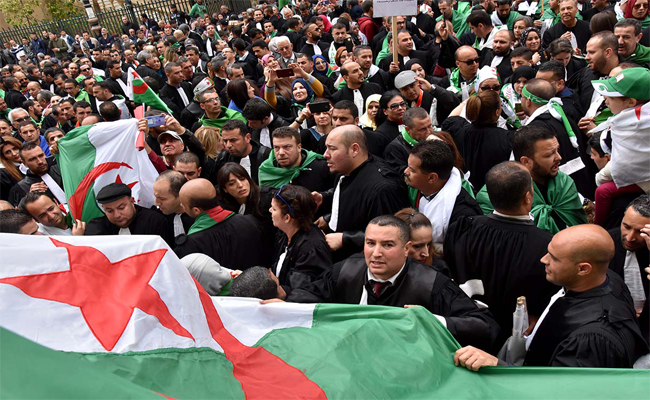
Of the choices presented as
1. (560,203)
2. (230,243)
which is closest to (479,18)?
(560,203)

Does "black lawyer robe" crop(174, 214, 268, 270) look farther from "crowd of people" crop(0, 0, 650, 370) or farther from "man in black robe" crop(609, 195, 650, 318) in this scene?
"man in black robe" crop(609, 195, 650, 318)

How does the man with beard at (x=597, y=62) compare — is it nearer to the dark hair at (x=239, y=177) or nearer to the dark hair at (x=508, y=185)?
the dark hair at (x=508, y=185)

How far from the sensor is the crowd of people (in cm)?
286

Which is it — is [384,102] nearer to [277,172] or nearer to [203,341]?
[277,172]

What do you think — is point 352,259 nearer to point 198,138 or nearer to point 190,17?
point 198,138

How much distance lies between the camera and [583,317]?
2645mm

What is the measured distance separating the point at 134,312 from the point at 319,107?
3.77 m

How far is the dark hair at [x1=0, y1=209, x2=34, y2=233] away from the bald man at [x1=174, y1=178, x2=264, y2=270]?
121cm

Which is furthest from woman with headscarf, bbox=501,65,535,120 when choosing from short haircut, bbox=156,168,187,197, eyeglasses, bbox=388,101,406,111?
short haircut, bbox=156,168,187,197

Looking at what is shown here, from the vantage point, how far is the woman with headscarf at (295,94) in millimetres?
6973

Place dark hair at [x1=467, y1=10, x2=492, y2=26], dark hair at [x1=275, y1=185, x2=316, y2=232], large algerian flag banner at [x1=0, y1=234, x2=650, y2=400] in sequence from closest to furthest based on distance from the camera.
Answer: large algerian flag banner at [x1=0, y1=234, x2=650, y2=400], dark hair at [x1=275, y1=185, x2=316, y2=232], dark hair at [x1=467, y1=10, x2=492, y2=26]

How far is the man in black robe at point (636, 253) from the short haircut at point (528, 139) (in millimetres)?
822

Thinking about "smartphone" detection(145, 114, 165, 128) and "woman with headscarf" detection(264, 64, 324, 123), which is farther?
"woman with headscarf" detection(264, 64, 324, 123)

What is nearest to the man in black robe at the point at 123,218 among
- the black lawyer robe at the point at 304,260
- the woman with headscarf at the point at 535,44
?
the black lawyer robe at the point at 304,260
